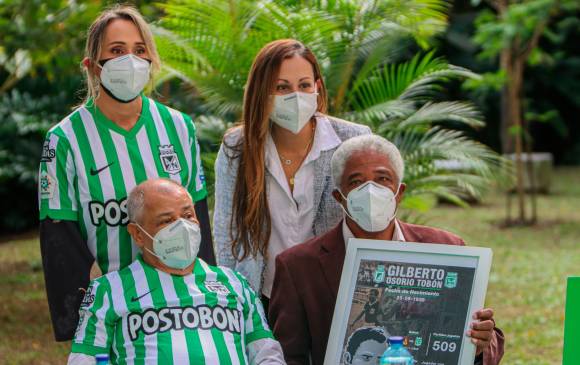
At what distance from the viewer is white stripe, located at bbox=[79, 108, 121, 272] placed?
393cm

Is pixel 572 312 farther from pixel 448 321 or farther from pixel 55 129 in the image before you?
pixel 55 129

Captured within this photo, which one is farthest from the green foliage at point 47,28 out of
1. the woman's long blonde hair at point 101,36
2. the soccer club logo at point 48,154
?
the soccer club logo at point 48,154

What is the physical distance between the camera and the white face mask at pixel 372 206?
3.62m

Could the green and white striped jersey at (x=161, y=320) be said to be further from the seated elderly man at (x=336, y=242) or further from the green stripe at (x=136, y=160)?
the green stripe at (x=136, y=160)

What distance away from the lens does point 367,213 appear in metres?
3.63

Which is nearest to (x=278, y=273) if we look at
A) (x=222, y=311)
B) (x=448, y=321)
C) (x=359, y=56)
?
(x=222, y=311)

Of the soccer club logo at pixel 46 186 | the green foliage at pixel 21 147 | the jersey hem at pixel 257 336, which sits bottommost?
the jersey hem at pixel 257 336

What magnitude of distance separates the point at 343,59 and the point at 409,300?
4301mm

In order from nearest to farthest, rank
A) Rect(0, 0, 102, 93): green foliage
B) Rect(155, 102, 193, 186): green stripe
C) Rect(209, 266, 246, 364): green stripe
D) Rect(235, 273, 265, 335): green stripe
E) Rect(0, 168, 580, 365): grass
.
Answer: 1. Rect(209, 266, 246, 364): green stripe
2. Rect(235, 273, 265, 335): green stripe
3. Rect(155, 102, 193, 186): green stripe
4. Rect(0, 168, 580, 365): grass
5. Rect(0, 0, 102, 93): green foliage

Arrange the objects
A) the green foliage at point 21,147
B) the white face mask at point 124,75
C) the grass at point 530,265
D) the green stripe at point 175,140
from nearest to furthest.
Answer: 1. the white face mask at point 124,75
2. the green stripe at point 175,140
3. the grass at point 530,265
4. the green foliage at point 21,147

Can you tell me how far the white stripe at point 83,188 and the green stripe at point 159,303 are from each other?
37 centimetres

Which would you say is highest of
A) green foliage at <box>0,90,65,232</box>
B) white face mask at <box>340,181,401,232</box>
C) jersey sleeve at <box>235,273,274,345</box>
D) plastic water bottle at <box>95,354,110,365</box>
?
green foliage at <box>0,90,65,232</box>

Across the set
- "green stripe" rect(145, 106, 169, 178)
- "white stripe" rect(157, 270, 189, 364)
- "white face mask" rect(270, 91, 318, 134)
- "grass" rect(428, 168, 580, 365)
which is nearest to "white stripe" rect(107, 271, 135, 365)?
"white stripe" rect(157, 270, 189, 364)

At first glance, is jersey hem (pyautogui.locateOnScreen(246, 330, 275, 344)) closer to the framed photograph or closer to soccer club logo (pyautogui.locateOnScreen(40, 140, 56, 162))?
the framed photograph
